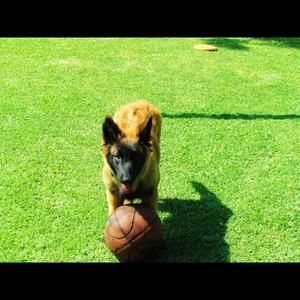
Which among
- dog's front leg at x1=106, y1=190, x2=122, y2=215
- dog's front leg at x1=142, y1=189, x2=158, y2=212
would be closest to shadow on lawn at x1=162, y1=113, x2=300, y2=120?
dog's front leg at x1=142, y1=189, x2=158, y2=212

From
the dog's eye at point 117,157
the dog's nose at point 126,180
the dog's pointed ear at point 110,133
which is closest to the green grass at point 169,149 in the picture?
the dog's nose at point 126,180

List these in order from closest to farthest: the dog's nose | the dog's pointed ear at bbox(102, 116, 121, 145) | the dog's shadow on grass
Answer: the dog's nose → the dog's pointed ear at bbox(102, 116, 121, 145) → the dog's shadow on grass

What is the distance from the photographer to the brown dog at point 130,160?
5.09m

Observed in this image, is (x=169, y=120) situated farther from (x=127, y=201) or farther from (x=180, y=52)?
(x=180, y=52)

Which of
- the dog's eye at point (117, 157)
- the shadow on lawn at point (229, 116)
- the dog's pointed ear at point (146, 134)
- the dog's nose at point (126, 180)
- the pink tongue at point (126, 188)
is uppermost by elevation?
the dog's pointed ear at point (146, 134)

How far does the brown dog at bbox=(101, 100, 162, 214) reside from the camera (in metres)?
5.09

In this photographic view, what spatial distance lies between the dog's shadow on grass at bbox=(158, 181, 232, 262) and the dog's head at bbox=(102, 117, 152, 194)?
3.09ft

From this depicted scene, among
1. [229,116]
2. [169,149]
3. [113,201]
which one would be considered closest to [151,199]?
[113,201]

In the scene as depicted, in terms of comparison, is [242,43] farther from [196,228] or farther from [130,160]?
[130,160]


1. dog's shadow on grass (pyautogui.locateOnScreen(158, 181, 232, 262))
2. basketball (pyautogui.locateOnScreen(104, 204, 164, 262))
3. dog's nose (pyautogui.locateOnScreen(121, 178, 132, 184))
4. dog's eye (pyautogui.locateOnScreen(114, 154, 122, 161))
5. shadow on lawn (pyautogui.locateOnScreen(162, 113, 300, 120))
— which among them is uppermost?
dog's eye (pyautogui.locateOnScreen(114, 154, 122, 161))

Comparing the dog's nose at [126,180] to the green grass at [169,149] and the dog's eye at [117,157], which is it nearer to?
the dog's eye at [117,157]

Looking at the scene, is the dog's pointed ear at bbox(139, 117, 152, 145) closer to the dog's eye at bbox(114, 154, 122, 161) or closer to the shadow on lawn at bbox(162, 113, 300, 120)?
the dog's eye at bbox(114, 154, 122, 161)

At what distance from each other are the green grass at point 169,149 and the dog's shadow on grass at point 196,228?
0.01m

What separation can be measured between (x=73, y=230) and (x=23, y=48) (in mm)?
9400
